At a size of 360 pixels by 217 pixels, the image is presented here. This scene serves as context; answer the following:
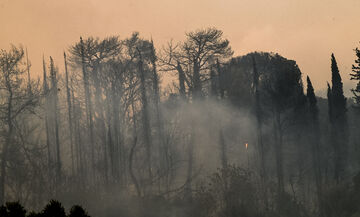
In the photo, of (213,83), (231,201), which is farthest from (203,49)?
(231,201)

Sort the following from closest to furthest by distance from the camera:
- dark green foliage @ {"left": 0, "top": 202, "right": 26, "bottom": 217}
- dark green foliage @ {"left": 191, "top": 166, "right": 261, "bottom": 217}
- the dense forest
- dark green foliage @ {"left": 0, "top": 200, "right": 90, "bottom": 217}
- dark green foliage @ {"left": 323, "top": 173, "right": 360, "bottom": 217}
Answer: dark green foliage @ {"left": 0, "top": 200, "right": 90, "bottom": 217}, dark green foliage @ {"left": 0, "top": 202, "right": 26, "bottom": 217}, dark green foliage @ {"left": 191, "top": 166, "right": 261, "bottom": 217}, dark green foliage @ {"left": 323, "top": 173, "right": 360, "bottom": 217}, the dense forest

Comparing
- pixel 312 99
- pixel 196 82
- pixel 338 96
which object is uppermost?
pixel 196 82

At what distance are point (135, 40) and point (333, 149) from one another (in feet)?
64.4

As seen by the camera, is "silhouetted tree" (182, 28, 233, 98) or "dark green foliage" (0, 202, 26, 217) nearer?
"dark green foliage" (0, 202, 26, 217)

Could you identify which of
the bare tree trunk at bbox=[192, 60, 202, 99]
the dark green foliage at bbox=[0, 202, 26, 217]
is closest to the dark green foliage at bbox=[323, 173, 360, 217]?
the dark green foliage at bbox=[0, 202, 26, 217]

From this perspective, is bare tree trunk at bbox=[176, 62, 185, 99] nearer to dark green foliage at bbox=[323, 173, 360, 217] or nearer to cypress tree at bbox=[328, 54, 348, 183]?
cypress tree at bbox=[328, 54, 348, 183]

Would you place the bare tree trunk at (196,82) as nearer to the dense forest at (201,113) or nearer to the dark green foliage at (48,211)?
the dense forest at (201,113)

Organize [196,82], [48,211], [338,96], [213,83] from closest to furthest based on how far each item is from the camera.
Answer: [48,211] → [338,96] → [196,82] → [213,83]

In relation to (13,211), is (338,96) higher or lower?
higher

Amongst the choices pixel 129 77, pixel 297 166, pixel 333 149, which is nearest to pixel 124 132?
pixel 129 77

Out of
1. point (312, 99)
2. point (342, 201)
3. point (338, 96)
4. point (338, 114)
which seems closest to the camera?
point (342, 201)

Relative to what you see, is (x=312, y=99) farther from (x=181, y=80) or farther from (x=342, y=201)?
(x=342, y=201)

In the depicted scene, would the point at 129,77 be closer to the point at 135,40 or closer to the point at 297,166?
the point at 135,40

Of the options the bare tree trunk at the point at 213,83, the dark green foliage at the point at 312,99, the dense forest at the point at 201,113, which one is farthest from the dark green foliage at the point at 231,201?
the bare tree trunk at the point at 213,83
